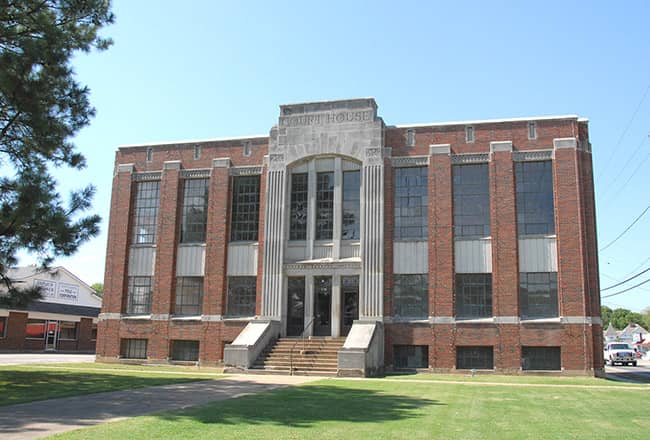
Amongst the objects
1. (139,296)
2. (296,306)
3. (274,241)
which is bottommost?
(296,306)

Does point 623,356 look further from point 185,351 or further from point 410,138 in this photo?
point 185,351

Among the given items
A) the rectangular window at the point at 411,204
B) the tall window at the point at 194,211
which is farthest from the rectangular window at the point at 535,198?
the tall window at the point at 194,211

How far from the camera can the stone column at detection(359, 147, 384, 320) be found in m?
27.7

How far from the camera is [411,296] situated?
91.3ft

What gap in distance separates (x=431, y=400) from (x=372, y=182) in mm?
14622

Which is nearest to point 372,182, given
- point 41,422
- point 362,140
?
point 362,140

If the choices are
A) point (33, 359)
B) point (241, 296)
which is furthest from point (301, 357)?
point (33, 359)

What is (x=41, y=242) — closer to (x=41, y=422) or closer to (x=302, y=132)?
(x=41, y=422)

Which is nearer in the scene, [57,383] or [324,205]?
[57,383]

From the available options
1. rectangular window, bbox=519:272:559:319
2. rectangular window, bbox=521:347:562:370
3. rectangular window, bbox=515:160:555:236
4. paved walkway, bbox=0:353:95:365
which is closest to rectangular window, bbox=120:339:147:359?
paved walkway, bbox=0:353:95:365

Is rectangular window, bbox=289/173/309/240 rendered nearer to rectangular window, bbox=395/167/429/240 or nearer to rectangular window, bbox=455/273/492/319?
rectangular window, bbox=395/167/429/240

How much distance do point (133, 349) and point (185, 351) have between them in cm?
303

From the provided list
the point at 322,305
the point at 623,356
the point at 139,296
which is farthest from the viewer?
the point at 623,356

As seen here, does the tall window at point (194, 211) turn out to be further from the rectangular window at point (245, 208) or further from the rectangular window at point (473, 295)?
the rectangular window at point (473, 295)
